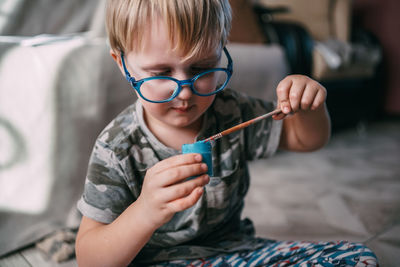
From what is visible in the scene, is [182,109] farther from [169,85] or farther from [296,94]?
[296,94]

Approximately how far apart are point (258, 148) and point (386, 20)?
2097 mm

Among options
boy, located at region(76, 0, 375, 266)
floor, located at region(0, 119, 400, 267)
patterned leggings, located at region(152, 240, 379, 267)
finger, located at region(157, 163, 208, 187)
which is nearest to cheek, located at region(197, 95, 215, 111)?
boy, located at region(76, 0, 375, 266)

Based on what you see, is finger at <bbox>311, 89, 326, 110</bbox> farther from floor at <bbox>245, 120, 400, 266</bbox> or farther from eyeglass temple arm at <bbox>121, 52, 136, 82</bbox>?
floor at <bbox>245, 120, 400, 266</bbox>

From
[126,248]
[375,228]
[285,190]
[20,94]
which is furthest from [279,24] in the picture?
[126,248]

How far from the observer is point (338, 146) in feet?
5.03

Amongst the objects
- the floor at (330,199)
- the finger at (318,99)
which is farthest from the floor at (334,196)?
the finger at (318,99)

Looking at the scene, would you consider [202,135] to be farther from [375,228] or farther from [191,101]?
[375,228]

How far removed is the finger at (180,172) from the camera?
38 cm

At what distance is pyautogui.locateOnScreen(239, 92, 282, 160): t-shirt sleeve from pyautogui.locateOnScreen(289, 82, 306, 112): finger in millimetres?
118

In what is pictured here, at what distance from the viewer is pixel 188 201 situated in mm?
381

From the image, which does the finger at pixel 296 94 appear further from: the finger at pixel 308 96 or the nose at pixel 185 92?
the nose at pixel 185 92

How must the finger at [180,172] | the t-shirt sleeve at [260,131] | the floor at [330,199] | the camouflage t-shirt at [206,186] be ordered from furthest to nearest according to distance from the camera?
the floor at [330,199] < the t-shirt sleeve at [260,131] < the camouflage t-shirt at [206,186] < the finger at [180,172]

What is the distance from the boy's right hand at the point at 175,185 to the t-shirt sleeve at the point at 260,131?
0.22 m

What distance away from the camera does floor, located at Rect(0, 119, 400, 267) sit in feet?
2.62
